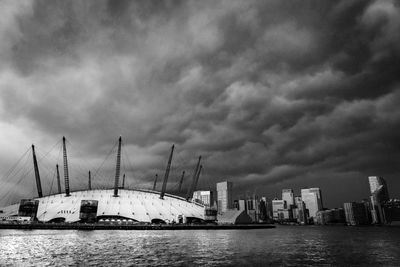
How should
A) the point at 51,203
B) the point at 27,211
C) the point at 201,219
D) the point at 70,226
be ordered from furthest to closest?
the point at 201,219
the point at 51,203
the point at 27,211
the point at 70,226

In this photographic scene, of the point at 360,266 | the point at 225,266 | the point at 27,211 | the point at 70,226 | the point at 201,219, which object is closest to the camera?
the point at 225,266

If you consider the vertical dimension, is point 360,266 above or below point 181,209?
below

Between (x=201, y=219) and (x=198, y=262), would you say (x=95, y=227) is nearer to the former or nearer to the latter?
(x=201, y=219)

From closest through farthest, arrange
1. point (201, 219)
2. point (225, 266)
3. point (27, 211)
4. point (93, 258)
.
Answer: point (225, 266) < point (93, 258) < point (27, 211) < point (201, 219)

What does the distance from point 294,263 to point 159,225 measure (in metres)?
115

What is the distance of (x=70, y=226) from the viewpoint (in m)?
144

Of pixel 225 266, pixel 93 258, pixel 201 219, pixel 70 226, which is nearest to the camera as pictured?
pixel 225 266

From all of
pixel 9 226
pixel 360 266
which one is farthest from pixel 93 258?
pixel 9 226

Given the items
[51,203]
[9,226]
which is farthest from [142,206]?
[9,226]

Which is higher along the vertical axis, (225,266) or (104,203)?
(104,203)

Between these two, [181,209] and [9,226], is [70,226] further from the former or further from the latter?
[181,209]

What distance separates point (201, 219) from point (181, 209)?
14036 mm

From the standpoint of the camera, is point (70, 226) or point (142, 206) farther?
point (142, 206)

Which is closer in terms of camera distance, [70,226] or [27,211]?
[70,226]
